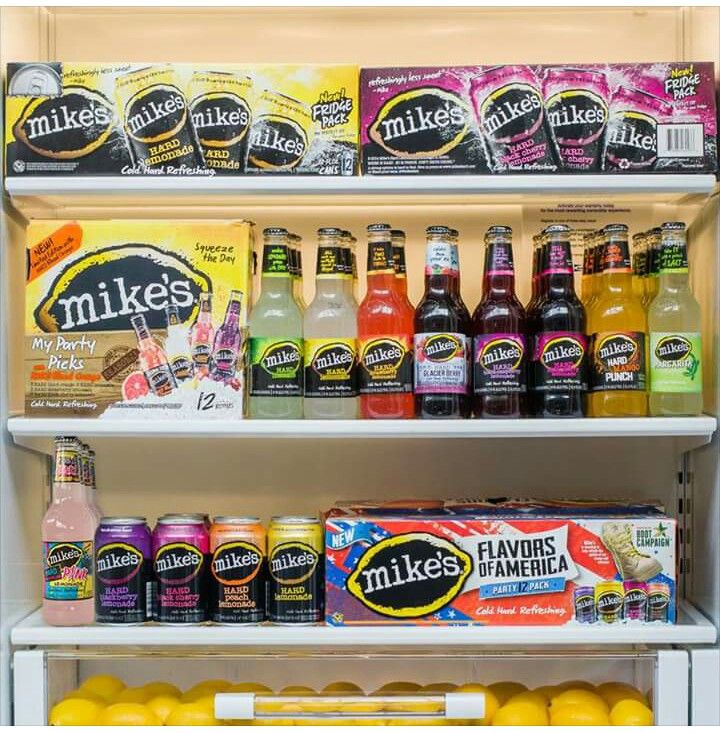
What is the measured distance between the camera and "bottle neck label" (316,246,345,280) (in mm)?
1808

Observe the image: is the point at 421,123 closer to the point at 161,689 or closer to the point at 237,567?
the point at 237,567

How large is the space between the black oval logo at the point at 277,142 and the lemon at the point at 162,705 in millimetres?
1021

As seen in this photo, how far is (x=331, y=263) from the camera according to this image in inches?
71.2

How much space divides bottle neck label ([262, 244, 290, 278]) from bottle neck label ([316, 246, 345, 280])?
7cm

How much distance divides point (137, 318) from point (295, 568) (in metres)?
0.54

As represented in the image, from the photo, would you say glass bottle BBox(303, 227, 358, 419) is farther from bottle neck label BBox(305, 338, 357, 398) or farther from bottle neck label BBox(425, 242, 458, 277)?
bottle neck label BBox(425, 242, 458, 277)

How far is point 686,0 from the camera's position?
176 cm

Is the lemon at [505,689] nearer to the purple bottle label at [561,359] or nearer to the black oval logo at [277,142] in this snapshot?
the purple bottle label at [561,359]

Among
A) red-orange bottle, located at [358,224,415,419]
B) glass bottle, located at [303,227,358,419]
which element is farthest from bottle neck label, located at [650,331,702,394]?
glass bottle, located at [303,227,358,419]

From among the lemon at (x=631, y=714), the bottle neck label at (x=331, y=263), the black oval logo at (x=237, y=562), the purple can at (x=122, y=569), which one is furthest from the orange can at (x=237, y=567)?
the lemon at (x=631, y=714)

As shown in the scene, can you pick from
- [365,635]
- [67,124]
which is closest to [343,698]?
[365,635]

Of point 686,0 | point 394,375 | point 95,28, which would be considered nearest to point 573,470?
point 394,375

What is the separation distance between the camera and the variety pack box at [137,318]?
1.80 m

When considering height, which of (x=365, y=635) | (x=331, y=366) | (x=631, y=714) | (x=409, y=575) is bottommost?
(x=631, y=714)
